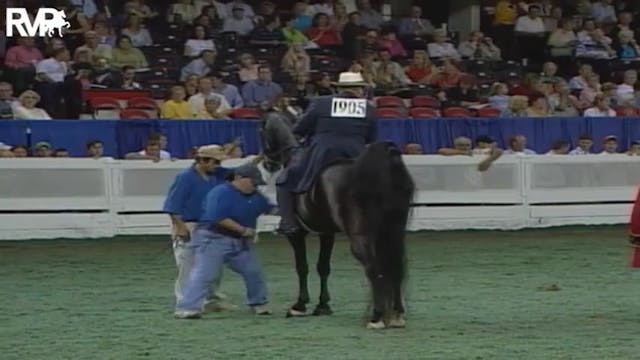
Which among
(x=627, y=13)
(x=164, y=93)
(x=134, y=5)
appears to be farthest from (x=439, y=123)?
(x=627, y=13)

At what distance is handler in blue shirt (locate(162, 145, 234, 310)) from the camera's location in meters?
12.0

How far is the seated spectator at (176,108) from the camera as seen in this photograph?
820 inches

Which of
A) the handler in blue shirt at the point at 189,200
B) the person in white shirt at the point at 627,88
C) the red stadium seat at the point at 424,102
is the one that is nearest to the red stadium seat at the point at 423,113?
the red stadium seat at the point at 424,102

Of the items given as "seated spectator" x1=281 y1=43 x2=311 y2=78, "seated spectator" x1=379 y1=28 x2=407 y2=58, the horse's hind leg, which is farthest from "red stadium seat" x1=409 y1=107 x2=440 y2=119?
the horse's hind leg

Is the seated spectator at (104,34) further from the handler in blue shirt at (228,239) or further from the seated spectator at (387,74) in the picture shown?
the handler in blue shirt at (228,239)

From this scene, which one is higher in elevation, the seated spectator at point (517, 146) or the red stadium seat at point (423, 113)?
the red stadium seat at point (423, 113)

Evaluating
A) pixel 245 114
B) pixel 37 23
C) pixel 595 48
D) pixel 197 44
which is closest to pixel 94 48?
pixel 37 23

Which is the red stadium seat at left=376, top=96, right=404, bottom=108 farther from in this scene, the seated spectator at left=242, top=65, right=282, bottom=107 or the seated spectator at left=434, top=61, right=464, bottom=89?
the seated spectator at left=434, top=61, right=464, bottom=89

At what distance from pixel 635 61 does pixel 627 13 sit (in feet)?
6.98

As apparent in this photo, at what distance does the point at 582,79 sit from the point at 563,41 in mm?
2095

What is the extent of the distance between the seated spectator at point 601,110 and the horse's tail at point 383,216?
13.5 metres

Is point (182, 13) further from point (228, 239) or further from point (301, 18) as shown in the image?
point (228, 239)

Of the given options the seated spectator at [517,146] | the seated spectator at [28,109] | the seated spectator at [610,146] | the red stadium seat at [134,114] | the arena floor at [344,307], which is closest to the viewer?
the arena floor at [344,307]

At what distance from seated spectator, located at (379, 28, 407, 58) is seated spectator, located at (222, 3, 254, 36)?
7.95 ft
